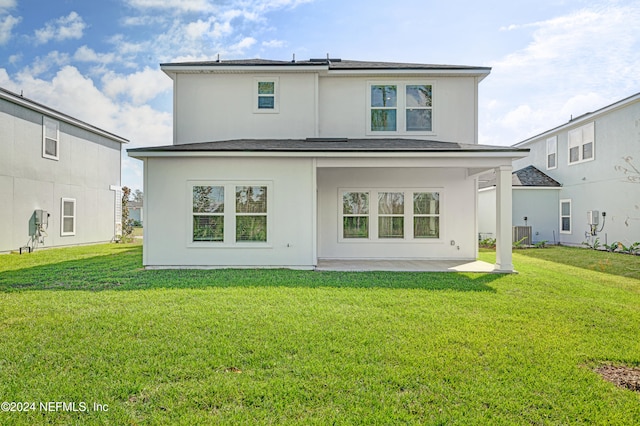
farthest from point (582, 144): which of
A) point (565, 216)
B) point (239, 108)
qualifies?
point (239, 108)

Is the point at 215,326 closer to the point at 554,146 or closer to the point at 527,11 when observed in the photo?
the point at 527,11

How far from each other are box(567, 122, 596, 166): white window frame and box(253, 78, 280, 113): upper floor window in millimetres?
14145

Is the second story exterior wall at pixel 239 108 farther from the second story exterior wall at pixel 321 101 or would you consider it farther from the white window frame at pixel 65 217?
→ the white window frame at pixel 65 217

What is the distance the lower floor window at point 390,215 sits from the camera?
11.9 meters

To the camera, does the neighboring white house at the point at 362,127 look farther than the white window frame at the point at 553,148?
No

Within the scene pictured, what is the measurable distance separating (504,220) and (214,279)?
7386mm

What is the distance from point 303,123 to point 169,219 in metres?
5.01

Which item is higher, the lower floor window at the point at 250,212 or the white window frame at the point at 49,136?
the white window frame at the point at 49,136

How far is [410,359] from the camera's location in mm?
3871

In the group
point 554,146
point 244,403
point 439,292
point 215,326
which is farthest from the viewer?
point 554,146

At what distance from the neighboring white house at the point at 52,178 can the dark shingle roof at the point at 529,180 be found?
1982 centimetres

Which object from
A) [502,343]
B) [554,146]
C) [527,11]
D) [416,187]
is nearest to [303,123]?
[416,187]

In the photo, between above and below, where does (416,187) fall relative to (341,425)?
above

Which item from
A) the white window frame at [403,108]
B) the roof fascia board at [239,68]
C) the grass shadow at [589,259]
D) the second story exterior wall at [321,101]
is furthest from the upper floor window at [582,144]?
the roof fascia board at [239,68]
